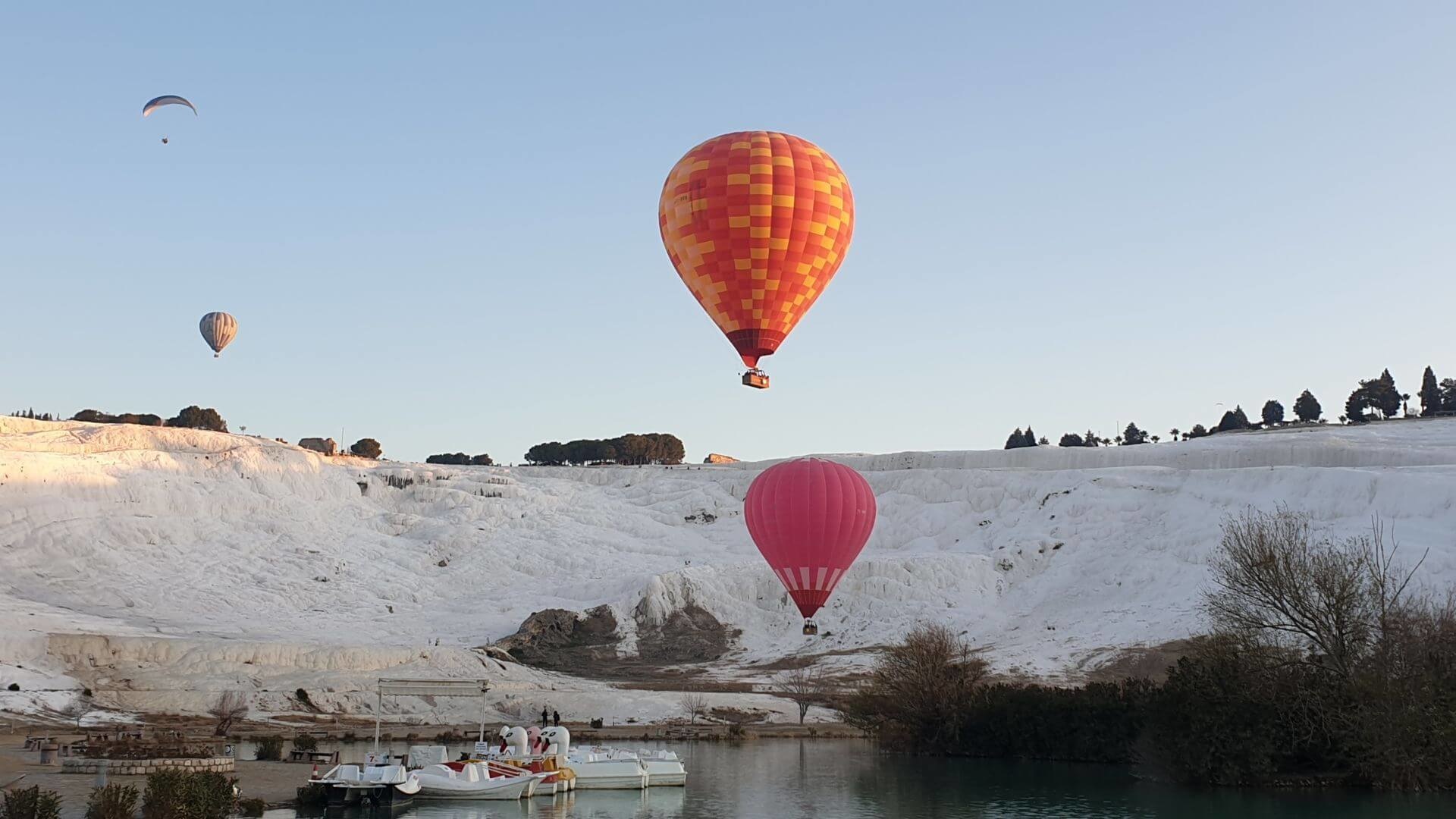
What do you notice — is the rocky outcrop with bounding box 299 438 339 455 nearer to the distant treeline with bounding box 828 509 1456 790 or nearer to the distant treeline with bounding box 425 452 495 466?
the distant treeline with bounding box 425 452 495 466

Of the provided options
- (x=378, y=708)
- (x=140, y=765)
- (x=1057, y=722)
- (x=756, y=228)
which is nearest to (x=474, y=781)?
(x=378, y=708)

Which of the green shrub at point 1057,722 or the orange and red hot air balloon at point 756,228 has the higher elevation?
the orange and red hot air balloon at point 756,228

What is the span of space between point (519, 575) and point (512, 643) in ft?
53.6

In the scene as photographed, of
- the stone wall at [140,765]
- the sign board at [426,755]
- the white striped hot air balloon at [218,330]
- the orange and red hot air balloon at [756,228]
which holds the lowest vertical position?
the sign board at [426,755]

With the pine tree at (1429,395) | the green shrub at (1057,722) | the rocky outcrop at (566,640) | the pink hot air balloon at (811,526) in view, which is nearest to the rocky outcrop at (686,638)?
the rocky outcrop at (566,640)

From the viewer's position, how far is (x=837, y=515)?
40250mm

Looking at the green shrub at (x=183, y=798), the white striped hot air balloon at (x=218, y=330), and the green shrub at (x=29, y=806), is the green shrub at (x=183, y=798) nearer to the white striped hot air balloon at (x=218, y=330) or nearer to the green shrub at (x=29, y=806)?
the green shrub at (x=29, y=806)

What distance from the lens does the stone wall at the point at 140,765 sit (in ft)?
97.1

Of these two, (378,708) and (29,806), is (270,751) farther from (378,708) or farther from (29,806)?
(29,806)

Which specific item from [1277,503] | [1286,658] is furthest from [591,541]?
[1286,658]

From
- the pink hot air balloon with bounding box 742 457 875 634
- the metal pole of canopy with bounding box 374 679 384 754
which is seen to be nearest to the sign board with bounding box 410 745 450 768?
the metal pole of canopy with bounding box 374 679 384 754

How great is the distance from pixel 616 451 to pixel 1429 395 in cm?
8665

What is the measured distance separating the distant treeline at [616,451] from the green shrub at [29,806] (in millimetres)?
124128

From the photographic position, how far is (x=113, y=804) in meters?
21.2
